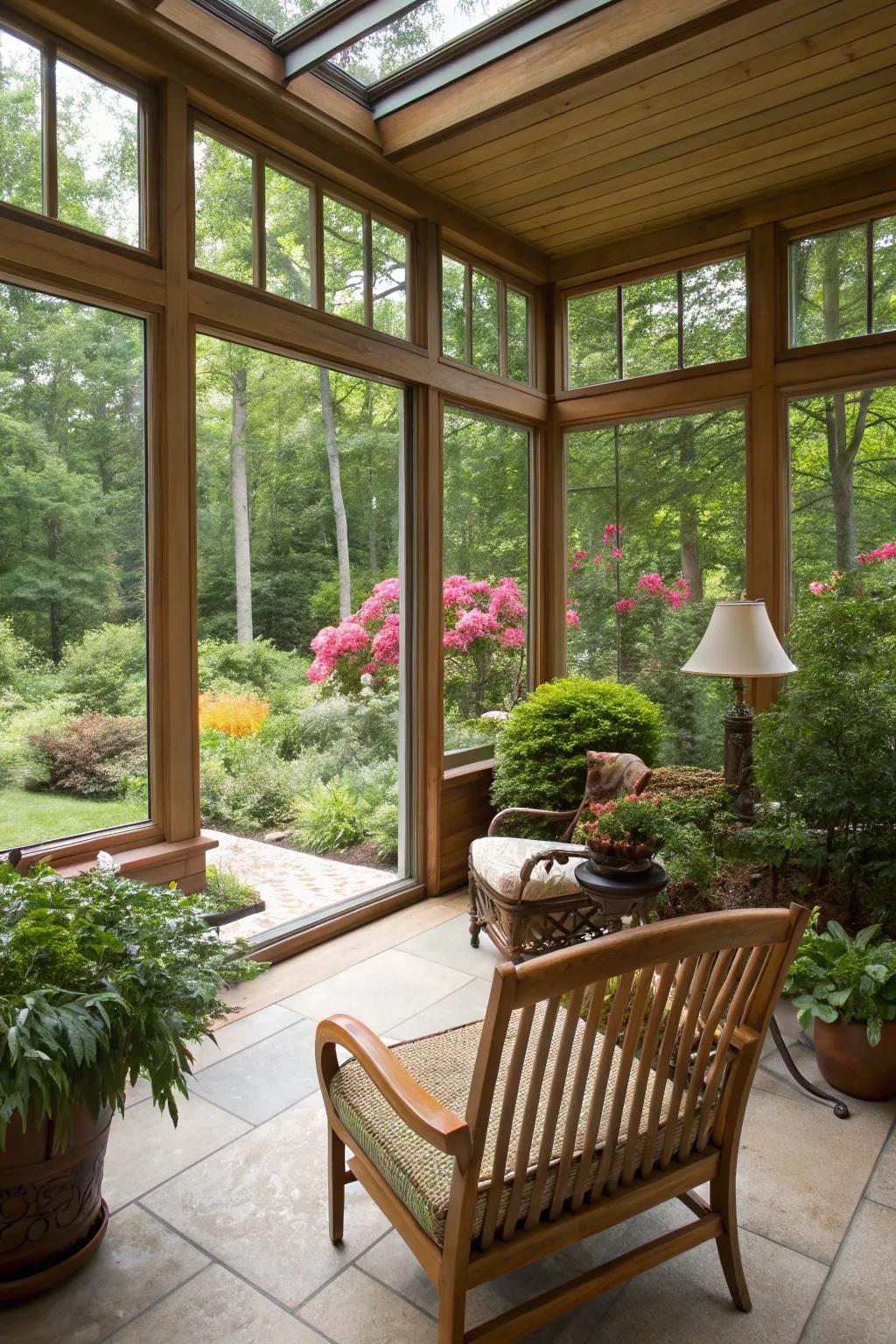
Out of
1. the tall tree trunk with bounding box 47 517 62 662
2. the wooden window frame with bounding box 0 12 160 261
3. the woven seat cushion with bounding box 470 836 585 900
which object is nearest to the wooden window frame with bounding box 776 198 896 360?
the woven seat cushion with bounding box 470 836 585 900

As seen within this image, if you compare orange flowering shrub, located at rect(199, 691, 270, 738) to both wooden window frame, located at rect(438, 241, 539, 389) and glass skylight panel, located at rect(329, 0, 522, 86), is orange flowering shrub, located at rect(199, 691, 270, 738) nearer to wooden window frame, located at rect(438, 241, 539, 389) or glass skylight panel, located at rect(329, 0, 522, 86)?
wooden window frame, located at rect(438, 241, 539, 389)

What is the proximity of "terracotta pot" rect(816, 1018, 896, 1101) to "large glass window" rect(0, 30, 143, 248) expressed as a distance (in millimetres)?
3348

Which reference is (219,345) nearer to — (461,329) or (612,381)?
(461,329)

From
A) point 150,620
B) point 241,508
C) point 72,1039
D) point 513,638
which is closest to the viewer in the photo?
point 72,1039

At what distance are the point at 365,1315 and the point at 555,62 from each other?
A: 12.3ft

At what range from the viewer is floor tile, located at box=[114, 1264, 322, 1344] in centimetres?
164

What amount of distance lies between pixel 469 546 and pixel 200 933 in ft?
9.54

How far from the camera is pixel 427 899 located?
13.9 ft

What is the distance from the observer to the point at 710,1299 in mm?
1737

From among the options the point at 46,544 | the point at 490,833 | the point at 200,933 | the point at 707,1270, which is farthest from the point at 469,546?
the point at 707,1270

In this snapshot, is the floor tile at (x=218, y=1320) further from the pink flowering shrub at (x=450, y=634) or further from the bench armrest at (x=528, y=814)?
the pink flowering shrub at (x=450, y=634)

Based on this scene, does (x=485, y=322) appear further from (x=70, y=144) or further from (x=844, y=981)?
(x=844, y=981)

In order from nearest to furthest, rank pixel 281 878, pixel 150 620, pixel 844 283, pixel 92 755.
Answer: pixel 92 755, pixel 150 620, pixel 281 878, pixel 844 283

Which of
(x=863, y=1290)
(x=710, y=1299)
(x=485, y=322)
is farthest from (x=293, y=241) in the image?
(x=863, y=1290)
